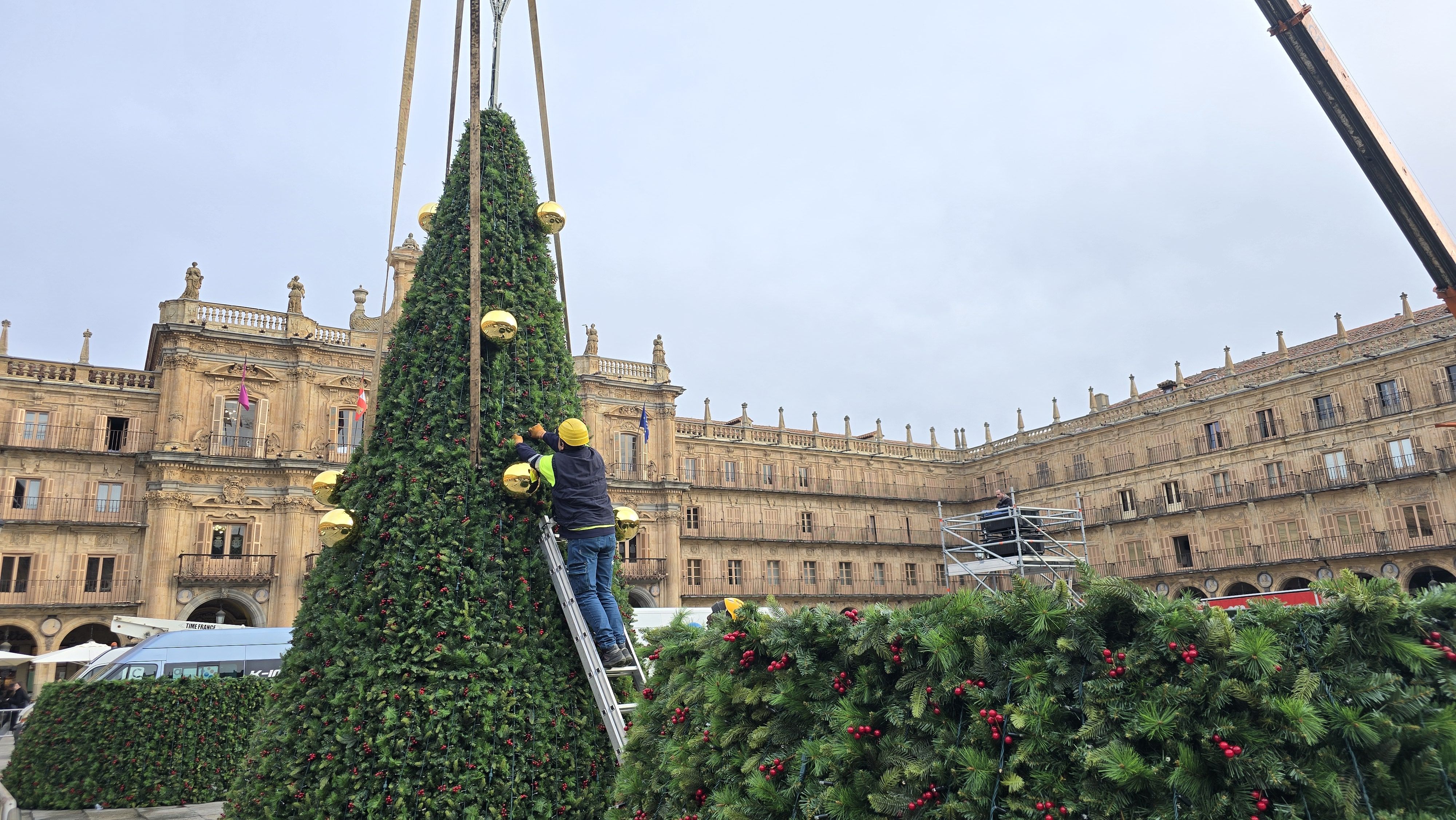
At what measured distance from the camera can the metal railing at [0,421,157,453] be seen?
82.6 ft

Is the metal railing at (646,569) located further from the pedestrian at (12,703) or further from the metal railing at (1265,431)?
the metal railing at (1265,431)

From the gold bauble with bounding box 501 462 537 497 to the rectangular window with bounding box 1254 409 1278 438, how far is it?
3492 cm

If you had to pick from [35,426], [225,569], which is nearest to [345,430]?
[225,569]

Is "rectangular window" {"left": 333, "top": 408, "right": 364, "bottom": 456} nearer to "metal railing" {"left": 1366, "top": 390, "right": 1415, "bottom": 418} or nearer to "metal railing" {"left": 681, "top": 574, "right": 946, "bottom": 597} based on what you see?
"metal railing" {"left": 681, "top": 574, "right": 946, "bottom": 597}

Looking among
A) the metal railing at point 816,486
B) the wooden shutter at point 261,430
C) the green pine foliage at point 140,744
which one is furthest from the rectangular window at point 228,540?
the green pine foliage at point 140,744

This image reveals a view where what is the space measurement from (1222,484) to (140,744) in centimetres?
3518

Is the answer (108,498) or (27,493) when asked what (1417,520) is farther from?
(27,493)

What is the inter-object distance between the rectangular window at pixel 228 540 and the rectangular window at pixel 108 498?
9.57 feet

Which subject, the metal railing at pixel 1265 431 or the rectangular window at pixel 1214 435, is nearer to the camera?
the metal railing at pixel 1265 431

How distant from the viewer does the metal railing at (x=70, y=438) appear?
25172mm

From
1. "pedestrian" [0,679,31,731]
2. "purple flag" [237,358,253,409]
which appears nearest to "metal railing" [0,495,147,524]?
"purple flag" [237,358,253,409]

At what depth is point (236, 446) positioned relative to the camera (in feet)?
88.9

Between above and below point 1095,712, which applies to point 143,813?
below

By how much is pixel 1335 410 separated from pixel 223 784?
114 ft
